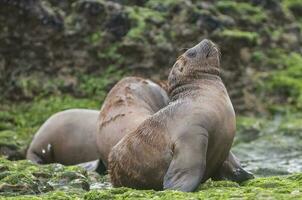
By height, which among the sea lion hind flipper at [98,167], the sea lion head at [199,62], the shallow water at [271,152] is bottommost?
the shallow water at [271,152]

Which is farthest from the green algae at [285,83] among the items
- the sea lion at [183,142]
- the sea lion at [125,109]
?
the sea lion at [183,142]

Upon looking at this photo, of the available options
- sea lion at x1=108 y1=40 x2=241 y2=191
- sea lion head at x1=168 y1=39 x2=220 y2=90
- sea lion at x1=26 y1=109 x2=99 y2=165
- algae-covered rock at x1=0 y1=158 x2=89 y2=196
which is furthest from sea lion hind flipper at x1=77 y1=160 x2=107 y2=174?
sea lion head at x1=168 y1=39 x2=220 y2=90

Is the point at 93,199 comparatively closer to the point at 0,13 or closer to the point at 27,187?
the point at 27,187

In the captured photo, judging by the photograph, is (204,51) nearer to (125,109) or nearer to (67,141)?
(125,109)

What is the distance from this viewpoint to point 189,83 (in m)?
7.56

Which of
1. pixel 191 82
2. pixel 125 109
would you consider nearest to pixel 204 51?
pixel 191 82

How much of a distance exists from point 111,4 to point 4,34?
7.60 ft

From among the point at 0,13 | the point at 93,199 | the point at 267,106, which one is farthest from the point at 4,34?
the point at 93,199

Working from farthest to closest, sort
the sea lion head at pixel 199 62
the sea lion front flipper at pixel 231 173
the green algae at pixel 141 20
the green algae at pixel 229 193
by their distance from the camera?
the green algae at pixel 141 20 → the sea lion head at pixel 199 62 → the sea lion front flipper at pixel 231 173 → the green algae at pixel 229 193

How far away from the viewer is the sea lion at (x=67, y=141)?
11.7 meters

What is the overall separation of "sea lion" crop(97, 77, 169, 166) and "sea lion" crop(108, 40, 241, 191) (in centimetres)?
212

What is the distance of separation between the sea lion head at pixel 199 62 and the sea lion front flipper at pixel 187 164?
938mm

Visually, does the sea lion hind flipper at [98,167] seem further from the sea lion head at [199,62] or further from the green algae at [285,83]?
the green algae at [285,83]

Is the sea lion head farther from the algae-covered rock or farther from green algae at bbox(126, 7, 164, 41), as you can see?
green algae at bbox(126, 7, 164, 41)
